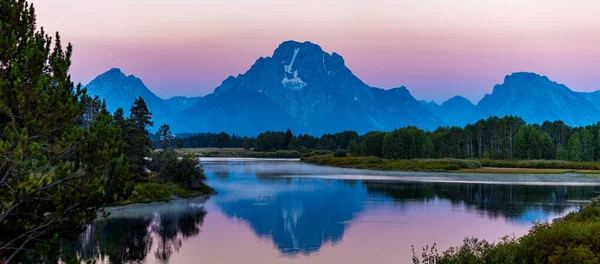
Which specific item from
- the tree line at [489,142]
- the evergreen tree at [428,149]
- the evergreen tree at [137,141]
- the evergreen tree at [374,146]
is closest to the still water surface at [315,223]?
the evergreen tree at [137,141]

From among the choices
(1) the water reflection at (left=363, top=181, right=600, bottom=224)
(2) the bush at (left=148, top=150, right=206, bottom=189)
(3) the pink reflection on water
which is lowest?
(3) the pink reflection on water

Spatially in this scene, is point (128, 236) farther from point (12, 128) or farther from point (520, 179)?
point (520, 179)

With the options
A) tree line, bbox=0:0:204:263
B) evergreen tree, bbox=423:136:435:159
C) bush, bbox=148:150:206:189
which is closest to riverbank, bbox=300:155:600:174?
evergreen tree, bbox=423:136:435:159

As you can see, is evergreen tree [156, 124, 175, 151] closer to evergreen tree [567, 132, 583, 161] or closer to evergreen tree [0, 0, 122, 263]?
evergreen tree [0, 0, 122, 263]

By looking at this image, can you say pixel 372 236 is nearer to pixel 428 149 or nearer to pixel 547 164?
pixel 547 164

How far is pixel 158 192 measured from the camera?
59.4 meters

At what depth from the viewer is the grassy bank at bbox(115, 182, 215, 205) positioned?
184ft

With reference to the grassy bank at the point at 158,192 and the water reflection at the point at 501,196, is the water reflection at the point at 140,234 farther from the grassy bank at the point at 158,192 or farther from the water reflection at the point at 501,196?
the water reflection at the point at 501,196

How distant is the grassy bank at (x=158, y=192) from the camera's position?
184 feet

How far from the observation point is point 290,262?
31.9 m

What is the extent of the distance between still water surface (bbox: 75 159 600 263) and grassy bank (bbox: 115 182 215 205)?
1.65 metres

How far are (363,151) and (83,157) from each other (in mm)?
185465

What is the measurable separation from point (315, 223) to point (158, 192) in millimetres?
20467

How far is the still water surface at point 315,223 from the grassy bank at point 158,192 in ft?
5.43
